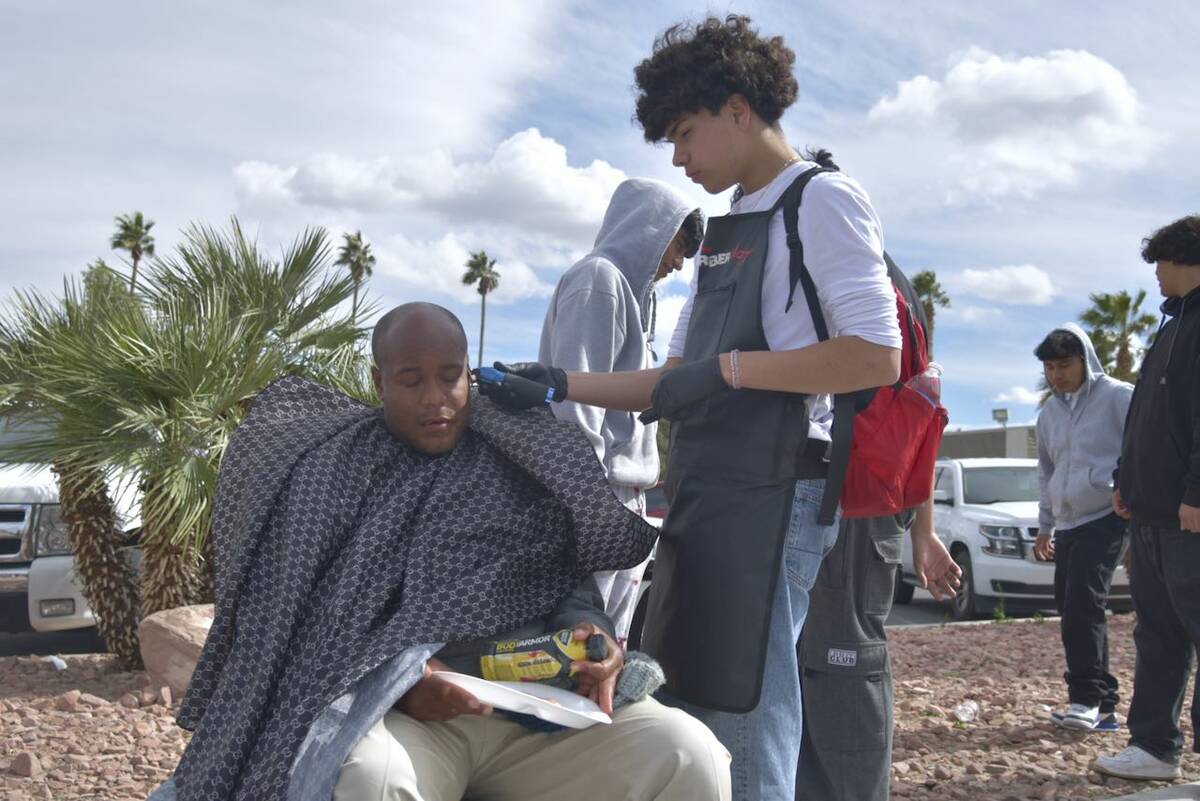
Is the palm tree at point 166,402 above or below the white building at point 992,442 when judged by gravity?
below

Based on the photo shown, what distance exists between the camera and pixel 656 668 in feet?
7.39

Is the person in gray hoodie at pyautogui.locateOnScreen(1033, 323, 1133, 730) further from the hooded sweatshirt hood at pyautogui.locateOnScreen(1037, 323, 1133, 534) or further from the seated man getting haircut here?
the seated man getting haircut

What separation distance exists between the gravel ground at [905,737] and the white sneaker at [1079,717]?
0.05 m

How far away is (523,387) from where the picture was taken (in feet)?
A: 8.18

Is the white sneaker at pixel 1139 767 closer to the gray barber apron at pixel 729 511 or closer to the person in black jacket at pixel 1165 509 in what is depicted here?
the person in black jacket at pixel 1165 509

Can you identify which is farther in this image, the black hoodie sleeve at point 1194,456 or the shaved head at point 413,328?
the black hoodie sleeve at point 1194,456

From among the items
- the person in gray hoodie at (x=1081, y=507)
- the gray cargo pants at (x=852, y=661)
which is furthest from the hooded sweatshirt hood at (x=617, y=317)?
the person in gray hoodie at (x=1081, y=507)

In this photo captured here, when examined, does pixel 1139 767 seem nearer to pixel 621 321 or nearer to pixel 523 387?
pixel 621 321

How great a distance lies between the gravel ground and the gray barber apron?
209cm

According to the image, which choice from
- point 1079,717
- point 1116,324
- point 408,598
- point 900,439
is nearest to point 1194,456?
point 1079,717

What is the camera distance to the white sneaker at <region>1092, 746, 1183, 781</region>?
4.17 metres

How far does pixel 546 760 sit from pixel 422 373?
0.85 metres

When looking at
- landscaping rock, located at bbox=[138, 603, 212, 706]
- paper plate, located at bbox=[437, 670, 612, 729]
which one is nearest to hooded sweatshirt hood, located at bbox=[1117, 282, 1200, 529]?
paper plate, located at bbox=[437, 670, 612, 729]

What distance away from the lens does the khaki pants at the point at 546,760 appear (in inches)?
78.7
